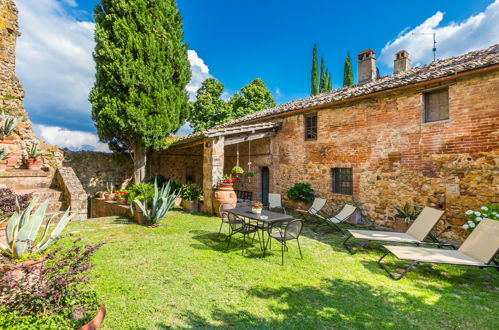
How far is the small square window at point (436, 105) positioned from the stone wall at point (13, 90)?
47.1ft

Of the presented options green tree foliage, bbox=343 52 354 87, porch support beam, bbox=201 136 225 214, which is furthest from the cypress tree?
porch support beam, bbox=201 136 225 214

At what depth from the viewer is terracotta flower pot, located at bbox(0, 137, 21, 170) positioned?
939 centimetres

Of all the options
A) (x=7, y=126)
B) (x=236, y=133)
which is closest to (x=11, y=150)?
(x=7, y=126)

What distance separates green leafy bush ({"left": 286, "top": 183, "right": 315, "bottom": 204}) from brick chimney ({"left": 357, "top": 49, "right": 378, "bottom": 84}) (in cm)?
637

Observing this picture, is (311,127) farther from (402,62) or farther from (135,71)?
(135,71)

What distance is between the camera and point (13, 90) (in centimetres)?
1098

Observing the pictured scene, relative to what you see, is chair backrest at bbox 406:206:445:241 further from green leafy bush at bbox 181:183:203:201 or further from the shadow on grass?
green leafy bush at bbox 181:183:203:201

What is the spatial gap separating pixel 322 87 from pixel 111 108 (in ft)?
83.8

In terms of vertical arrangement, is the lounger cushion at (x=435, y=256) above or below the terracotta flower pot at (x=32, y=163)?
below

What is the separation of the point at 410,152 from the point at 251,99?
1790cm

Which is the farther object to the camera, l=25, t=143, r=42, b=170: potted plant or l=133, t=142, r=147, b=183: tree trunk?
l=133, t=142, r=147, b=183: tree trunk

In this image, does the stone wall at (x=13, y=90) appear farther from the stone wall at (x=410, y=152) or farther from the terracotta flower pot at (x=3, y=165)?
the stone wall at (x=410, y=152)

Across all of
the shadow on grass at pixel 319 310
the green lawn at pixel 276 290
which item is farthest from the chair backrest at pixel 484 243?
the shadow on grass at pixel 319 310

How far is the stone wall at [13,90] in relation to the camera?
10486mm
